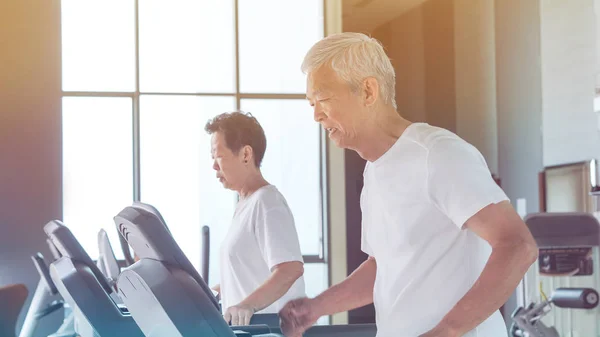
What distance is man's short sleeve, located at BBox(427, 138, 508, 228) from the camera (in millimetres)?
1292

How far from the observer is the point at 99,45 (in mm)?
7430

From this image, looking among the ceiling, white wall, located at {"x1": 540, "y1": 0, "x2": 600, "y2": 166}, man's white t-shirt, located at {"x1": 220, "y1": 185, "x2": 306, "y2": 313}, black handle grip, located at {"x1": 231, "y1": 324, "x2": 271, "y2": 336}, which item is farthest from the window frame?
black handle grip, located at {"x1": 231, "y1": 324, "x2": 271, "y2": 336}

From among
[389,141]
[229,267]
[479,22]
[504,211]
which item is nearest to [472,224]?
[504,211]

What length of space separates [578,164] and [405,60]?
184 inches

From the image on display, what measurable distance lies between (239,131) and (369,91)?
1.01 meters

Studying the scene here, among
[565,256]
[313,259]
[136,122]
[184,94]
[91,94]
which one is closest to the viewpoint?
[565,256]

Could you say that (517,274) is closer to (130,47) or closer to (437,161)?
(437,161)

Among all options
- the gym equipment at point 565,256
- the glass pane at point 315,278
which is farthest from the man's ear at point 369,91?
the glass pane at point 315,278

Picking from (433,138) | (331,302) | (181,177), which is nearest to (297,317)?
(331,302)

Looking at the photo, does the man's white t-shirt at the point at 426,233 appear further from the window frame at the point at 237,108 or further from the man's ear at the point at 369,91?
the window frame at the point at 237,108

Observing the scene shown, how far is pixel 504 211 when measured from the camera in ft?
4.19

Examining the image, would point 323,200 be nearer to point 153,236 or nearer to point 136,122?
point 136,122

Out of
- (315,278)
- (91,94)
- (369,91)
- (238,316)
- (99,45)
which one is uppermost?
(99,45)

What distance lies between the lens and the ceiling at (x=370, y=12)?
9.84 m
